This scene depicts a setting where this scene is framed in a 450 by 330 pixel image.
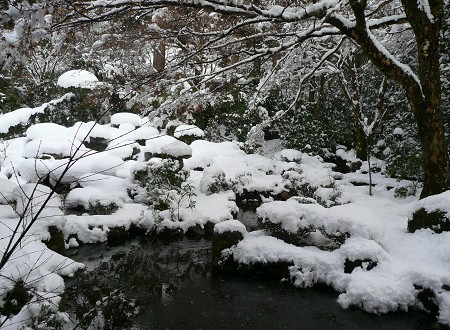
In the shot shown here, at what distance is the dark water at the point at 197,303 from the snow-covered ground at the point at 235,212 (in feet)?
0.86

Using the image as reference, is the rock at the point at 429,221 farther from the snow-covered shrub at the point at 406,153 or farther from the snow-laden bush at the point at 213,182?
the snow-laden bush at the point at 213,182

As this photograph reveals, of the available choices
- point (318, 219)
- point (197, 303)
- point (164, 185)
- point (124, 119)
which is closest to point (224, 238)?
point (197, 303)

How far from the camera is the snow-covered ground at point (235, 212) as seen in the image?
4.74 m

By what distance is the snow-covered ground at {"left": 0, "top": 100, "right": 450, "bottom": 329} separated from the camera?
15.5 ft

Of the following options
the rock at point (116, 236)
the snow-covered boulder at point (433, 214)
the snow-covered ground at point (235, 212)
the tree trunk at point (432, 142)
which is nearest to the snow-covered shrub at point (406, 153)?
the snow-covered ground at point (235, 212)

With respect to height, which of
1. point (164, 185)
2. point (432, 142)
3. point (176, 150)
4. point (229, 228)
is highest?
point (176, 150)

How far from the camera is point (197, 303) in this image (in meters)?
5.21

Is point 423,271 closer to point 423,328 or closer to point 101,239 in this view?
point 423,328

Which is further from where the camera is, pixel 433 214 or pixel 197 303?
pixel 433 214

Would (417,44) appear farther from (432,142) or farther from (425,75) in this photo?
(432,142)

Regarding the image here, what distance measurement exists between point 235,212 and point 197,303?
13.2 ft

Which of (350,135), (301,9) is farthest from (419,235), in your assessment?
(350,135)

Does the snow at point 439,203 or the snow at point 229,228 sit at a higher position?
the snow at point 439,203

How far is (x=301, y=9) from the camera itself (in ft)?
15.5
